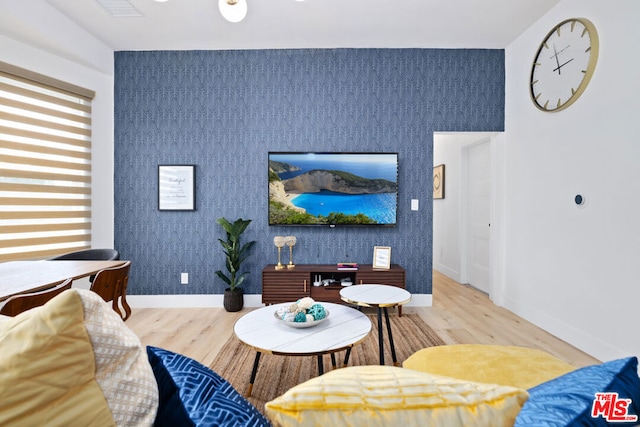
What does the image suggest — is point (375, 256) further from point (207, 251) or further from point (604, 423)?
point (604, 423)

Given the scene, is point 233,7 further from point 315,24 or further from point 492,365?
point 492,365

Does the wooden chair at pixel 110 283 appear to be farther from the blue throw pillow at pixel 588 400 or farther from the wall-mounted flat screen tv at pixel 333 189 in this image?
the blue throw pillow at pixel 588 400

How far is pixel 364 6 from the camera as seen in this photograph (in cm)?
270

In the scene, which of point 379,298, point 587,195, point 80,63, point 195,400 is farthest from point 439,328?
point 80,63

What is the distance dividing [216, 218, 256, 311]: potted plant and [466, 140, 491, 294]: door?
2.99 metres

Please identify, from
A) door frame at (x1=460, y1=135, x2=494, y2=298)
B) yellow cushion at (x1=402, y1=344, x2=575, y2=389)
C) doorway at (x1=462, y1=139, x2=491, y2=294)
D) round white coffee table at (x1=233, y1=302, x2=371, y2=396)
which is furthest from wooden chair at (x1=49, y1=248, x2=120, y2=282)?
door frame at (x1=460, y1=135, x2=494, y2=298)

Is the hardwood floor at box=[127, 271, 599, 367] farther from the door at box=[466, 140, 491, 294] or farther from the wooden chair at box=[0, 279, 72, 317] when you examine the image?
the wooden chair at box=[0, 279, 72, 317]

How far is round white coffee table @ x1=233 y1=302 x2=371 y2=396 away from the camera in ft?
4.53

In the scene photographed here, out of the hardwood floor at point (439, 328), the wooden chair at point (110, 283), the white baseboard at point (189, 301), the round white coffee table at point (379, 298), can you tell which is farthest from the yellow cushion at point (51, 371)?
the white baseboard at point (189, 301)

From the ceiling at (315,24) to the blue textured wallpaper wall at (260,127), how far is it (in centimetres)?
14

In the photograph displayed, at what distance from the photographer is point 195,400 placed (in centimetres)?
59

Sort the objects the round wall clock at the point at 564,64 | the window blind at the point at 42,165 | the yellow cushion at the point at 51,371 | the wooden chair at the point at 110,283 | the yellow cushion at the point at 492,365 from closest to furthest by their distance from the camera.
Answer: the yellow cushion at the point at 51,371 → the yellow cushion at the point at 492,365 → the wooden chair at the point at 110,283 → the round wall clock at the point at 564,64 → the window blind at the point at 42,165

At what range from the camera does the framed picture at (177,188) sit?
11.2 ft

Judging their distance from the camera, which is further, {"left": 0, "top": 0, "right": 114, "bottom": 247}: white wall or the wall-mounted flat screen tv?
the wall-mounted flat screen tv
